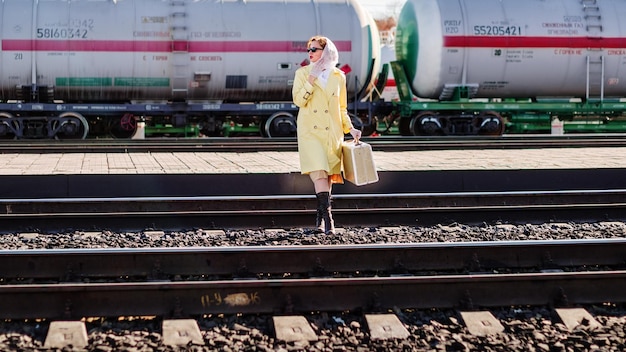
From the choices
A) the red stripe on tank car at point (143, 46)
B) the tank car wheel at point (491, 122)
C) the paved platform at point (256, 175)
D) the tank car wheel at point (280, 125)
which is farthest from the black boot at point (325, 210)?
the tank car wheel at point (491, 122)

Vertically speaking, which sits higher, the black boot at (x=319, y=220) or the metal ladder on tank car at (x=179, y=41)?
the metal ladder on tank car at (x=179, y=41)

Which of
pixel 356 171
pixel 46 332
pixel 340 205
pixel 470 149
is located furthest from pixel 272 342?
pixel 470 149

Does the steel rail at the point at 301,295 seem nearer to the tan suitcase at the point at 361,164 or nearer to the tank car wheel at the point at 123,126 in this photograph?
the tan suitcase at the point at 361,164

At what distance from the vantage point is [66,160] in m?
11.6

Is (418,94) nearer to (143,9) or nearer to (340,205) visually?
(143,9)

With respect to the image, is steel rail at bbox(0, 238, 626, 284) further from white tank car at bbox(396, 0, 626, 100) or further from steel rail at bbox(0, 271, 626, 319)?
white tank car at bbox(396, 0, 626, 100)

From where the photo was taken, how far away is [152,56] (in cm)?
1944

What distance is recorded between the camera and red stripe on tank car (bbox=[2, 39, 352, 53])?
62.3ft

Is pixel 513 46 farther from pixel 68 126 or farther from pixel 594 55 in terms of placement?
pixel 68 126

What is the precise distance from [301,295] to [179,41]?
14916 mm

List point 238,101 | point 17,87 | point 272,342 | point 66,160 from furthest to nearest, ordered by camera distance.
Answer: point 238,101 → point 17,87 → point 66,160 → point 272,342

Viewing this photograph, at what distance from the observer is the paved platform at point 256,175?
9.65 metres

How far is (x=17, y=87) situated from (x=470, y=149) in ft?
35.0

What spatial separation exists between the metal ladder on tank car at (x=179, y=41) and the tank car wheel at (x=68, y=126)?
2.34 meters
